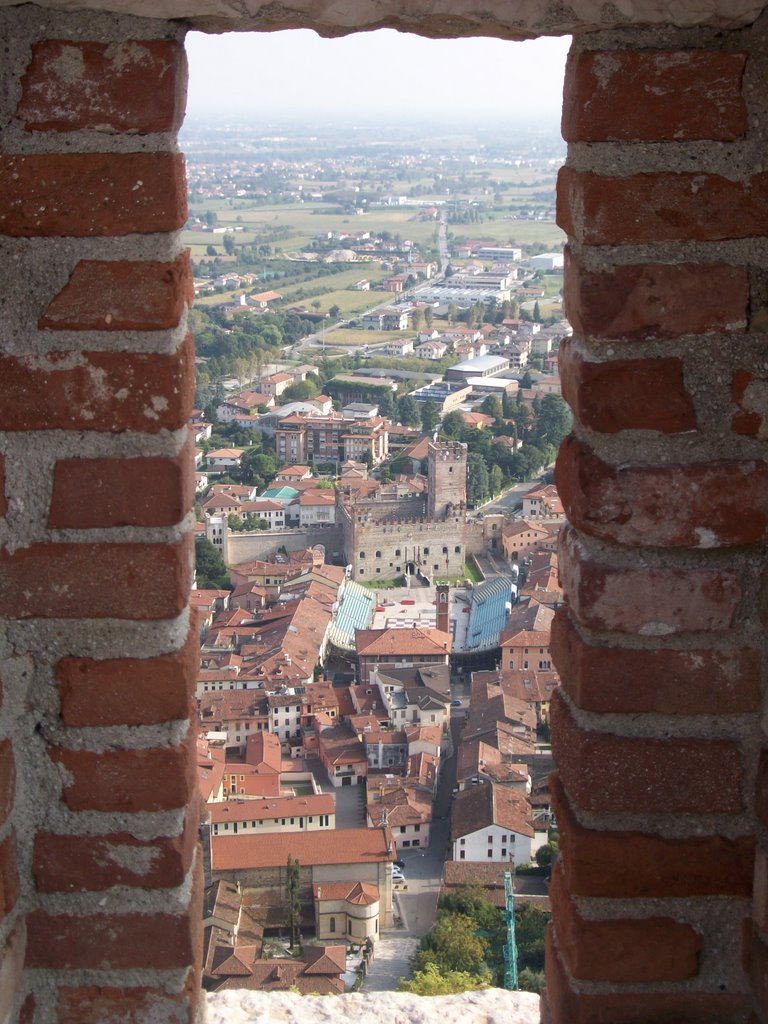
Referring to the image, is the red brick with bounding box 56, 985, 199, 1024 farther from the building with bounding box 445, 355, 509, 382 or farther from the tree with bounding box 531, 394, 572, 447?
the building with bounding box 445, 355, 509, 382

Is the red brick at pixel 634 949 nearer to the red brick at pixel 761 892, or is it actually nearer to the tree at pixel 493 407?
the red brick at pixel 761 892

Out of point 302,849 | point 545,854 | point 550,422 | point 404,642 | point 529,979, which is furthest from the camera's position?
point 550,422

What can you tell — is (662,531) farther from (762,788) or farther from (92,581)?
(92,581)

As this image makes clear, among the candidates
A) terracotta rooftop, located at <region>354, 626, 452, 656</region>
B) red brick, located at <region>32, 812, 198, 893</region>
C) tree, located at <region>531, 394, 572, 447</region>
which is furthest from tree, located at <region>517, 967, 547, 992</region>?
tree, located at <region>531, 394, 572, 447</region>

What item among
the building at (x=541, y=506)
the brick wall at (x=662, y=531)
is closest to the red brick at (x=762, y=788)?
the brick wall at (x=662, y=531)

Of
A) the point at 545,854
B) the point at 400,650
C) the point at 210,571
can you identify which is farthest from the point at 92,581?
the point at 210,571

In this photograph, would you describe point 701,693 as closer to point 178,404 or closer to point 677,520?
point 677,520

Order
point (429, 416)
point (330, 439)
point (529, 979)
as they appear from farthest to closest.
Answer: point (429, 416) → point (330, 439) → point (529, 979)
